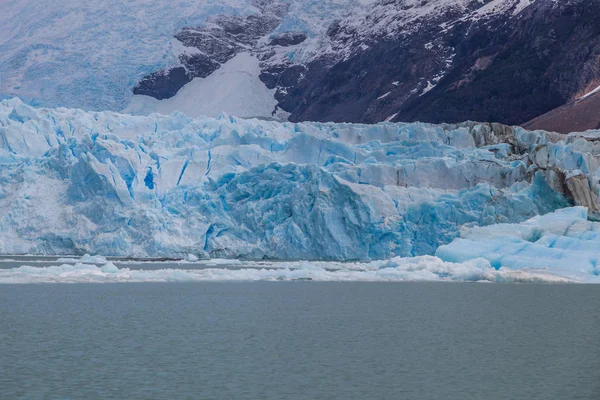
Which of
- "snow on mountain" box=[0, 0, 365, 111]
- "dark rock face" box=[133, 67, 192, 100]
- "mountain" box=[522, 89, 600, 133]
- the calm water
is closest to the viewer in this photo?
the calm water

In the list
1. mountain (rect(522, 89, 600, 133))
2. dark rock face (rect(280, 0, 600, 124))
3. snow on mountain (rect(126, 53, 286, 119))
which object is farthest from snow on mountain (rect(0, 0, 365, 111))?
mountain (rect(522, 89, 600, 133))

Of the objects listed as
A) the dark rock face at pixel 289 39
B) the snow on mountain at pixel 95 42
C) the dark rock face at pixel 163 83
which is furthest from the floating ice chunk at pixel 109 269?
the dark rock face at pixel 289 39

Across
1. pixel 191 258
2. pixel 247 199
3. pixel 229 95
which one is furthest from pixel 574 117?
pixel 191 258

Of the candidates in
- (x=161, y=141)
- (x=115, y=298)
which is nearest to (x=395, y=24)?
(x=161, y=141)

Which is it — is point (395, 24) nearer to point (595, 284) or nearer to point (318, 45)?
point (318, 45)

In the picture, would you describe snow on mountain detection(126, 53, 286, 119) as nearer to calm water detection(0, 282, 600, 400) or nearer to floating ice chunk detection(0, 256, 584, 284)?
floating ice chunk detection(0, 256, 584, 284)

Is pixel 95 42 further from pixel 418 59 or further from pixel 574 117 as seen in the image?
pixel 574 117
